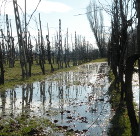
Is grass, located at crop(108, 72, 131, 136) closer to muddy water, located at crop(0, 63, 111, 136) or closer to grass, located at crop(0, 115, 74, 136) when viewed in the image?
muddy water, located at crop(0, 63, 111, 136)

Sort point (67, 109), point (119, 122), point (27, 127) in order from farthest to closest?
point (67, 109), point (119, 122), point (27, 127)

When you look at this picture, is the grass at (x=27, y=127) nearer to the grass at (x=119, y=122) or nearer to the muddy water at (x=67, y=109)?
the muddy water at (x=67, y=109)

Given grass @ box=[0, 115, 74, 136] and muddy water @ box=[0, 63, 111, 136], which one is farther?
muddy water @ box=[0, 63, 111, 136]

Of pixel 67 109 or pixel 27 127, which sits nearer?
pixel 27 127

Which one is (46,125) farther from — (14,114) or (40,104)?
(40,104)

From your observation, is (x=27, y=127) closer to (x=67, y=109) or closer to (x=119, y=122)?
(x=119, y=122)

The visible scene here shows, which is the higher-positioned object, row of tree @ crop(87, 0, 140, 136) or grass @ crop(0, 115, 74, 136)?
row of tree @ crop(87, 0, 140, 136)

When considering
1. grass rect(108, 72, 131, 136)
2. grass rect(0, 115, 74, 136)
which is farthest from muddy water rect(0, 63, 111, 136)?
grass rect(0, 115, 74, 136)

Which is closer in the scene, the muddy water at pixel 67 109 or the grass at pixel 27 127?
the grass at pixel 27 127

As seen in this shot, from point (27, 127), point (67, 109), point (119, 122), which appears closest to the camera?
point (27, 127)

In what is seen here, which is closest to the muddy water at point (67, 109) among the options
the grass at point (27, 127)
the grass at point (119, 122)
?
the grass at point (119, 122)

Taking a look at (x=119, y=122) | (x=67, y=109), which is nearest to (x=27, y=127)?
(x=119, y=122)

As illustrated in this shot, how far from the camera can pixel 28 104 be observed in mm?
14711

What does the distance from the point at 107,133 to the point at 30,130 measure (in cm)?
254
